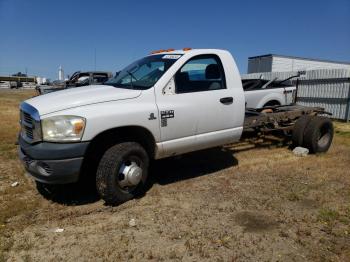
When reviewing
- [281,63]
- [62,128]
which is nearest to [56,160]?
[62,128]

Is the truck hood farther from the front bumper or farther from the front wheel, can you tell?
the front wheel

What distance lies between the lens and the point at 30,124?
4059 mm

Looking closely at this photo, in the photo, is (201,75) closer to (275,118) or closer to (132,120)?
(132,120)

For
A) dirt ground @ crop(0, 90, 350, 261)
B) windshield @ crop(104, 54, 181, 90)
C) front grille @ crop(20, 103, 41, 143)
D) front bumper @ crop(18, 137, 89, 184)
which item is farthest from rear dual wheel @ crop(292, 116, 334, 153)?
front grille @ crop(20, 103, 41, 143)

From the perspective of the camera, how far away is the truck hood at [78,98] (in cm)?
385

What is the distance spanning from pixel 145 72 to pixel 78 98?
1.30 metres

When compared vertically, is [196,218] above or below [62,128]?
below

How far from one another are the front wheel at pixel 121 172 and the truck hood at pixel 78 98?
62 cm

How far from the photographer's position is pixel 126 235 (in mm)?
3559

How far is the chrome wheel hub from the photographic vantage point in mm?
4277

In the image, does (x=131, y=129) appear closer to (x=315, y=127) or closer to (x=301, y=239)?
(x=301, y=239)

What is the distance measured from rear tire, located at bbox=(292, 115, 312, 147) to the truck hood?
417 cm

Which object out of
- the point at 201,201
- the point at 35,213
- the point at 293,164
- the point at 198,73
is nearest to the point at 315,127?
the point at 293,164

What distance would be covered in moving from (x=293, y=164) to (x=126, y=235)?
12.9 ft
